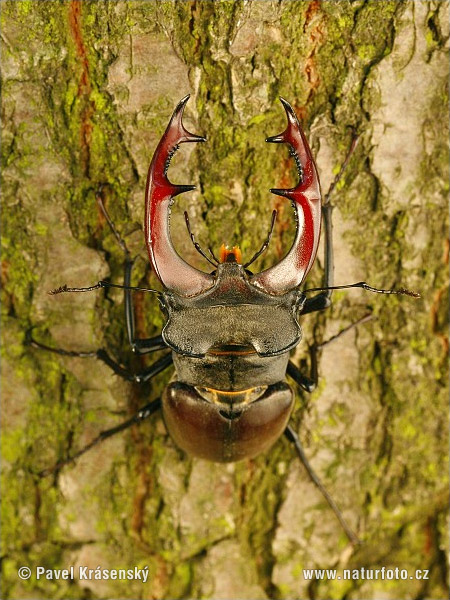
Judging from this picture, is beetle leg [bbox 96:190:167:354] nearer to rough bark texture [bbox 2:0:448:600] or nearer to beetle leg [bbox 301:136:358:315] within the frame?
rough bark texture [bbox 2:0:448:600]

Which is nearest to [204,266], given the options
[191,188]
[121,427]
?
[191,188]

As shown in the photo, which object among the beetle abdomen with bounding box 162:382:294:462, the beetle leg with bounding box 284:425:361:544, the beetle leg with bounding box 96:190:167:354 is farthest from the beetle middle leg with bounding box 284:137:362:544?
the beetle leg with bounding box 96:190:167:354

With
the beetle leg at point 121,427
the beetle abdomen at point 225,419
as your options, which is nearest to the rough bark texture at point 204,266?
the beetle leg at point 121,427

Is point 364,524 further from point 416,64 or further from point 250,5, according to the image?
point 250,5

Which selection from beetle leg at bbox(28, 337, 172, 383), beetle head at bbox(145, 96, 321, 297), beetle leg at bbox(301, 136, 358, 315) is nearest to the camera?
beetle head at bbox(145, 96, 321, 297)

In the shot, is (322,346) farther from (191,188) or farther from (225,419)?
(191,188)
